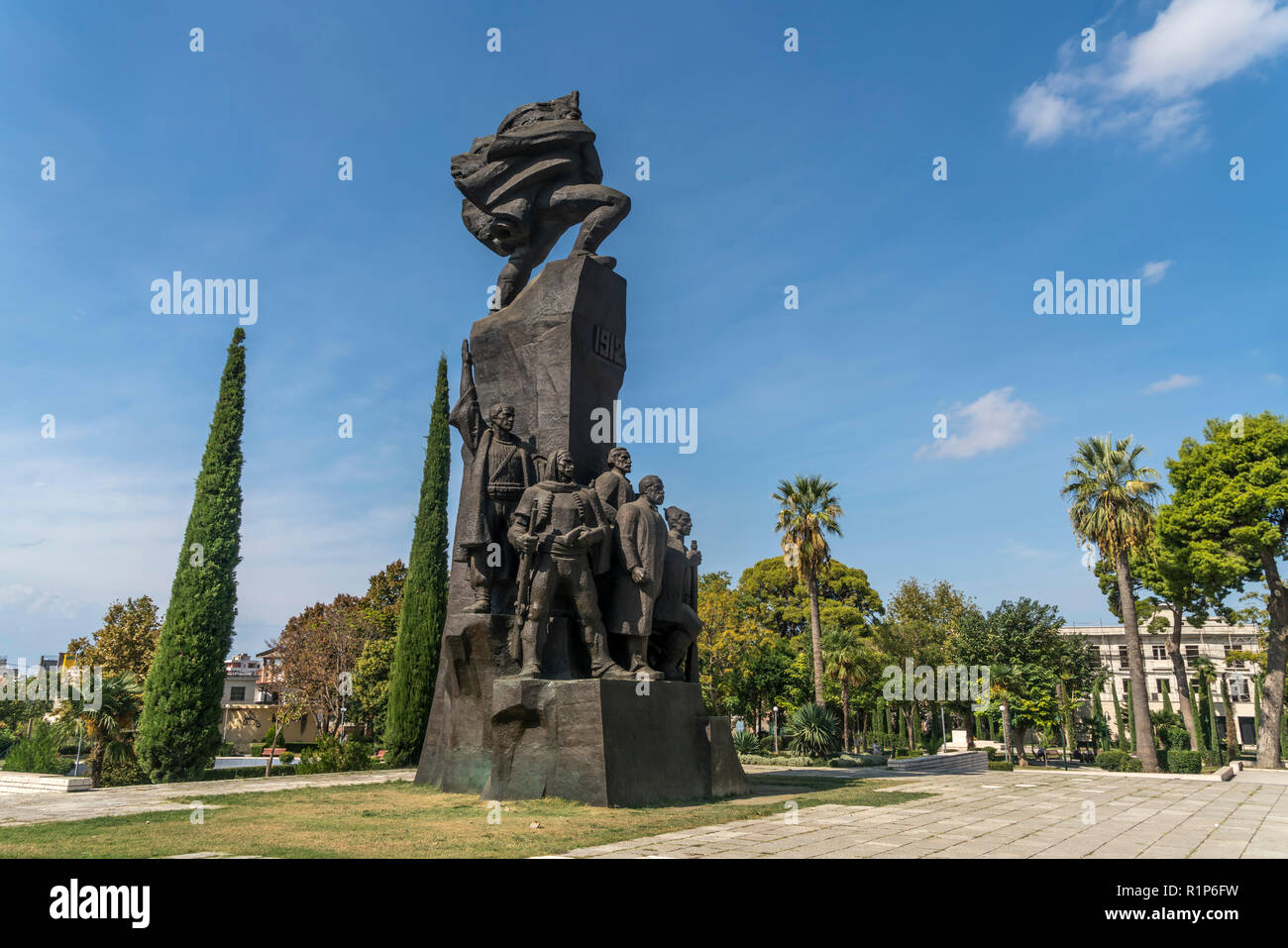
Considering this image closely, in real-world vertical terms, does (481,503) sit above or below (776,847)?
above

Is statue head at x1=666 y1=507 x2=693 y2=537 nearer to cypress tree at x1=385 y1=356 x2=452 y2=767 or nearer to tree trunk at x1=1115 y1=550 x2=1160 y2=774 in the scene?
cypress tree at x1=385 y1=356 x2=452 y2=767

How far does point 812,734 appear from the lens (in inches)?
867

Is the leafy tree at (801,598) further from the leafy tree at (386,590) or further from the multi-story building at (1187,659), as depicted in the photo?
the multi-story building at (1187,659)

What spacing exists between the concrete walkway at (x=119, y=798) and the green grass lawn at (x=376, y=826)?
2.06 feet

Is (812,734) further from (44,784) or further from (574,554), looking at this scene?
(44,784)

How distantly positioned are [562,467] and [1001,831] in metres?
5.47

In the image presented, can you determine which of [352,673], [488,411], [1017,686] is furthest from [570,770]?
[1017,686]

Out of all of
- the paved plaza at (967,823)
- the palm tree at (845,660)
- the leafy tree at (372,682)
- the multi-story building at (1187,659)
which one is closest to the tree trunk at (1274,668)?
the palm tree at (845,660)

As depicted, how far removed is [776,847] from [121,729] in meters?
12.6

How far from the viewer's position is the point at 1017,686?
105 ft

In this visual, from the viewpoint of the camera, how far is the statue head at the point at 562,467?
30.6 ft

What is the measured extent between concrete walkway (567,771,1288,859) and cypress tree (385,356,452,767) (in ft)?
35.8

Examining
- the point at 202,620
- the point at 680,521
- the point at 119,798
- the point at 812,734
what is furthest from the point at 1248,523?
the point at 119,798

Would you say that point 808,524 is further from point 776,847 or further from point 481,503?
point 776,847
